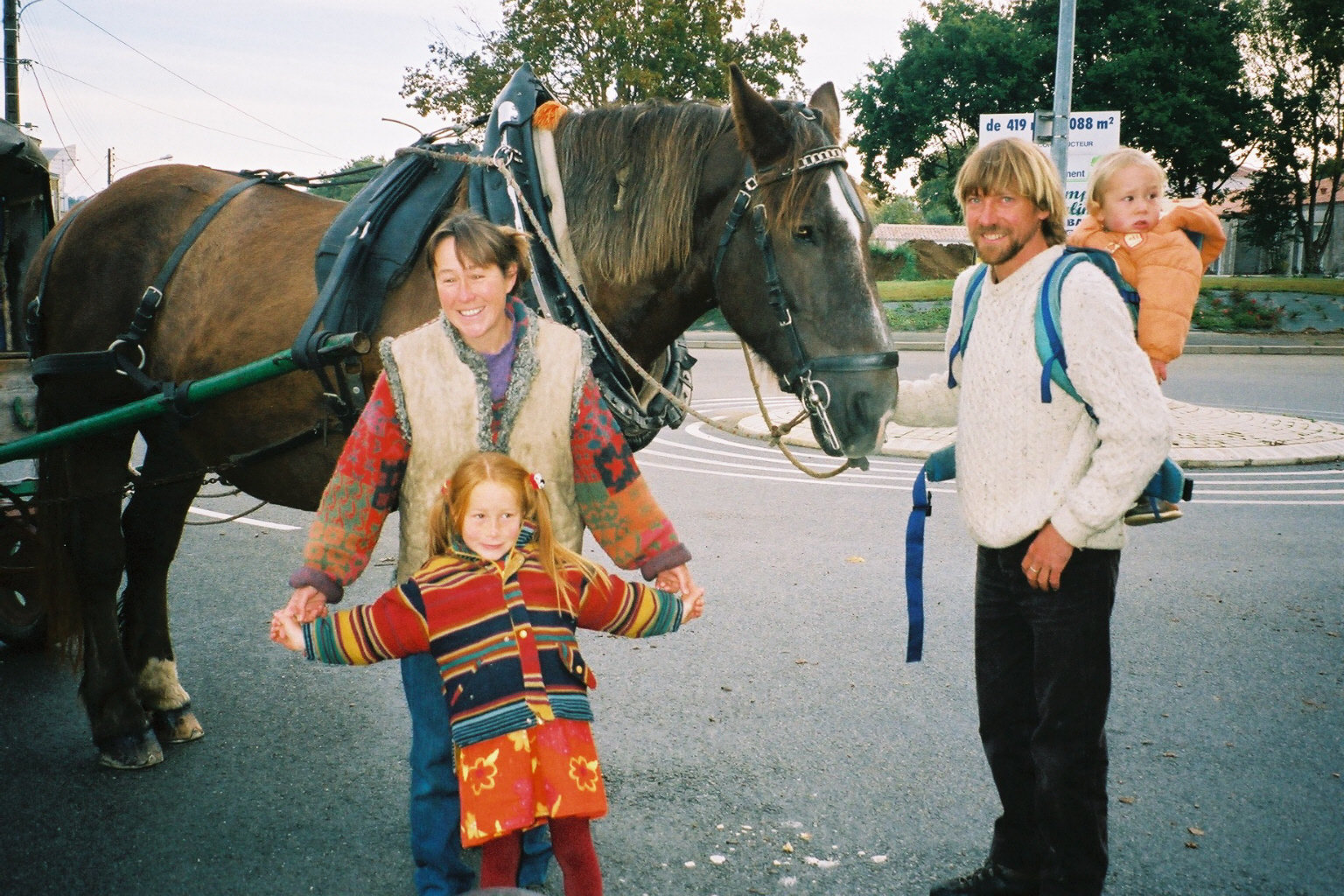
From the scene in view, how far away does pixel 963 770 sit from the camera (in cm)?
331

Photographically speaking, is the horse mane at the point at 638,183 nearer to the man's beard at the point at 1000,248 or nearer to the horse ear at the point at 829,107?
the horse ear at the point at 829,107

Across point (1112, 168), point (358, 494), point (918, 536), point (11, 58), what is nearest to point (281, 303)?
point (358, 494)

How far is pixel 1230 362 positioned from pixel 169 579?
1857cm

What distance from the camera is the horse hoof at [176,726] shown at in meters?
3.62

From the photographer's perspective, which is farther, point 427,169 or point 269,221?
point 269,221

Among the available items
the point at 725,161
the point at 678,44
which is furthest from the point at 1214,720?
the point at 678,44

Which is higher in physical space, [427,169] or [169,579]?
[427,169]

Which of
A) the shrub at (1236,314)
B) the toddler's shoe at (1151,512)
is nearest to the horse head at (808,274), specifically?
the toddler's shoe at (1151,512)

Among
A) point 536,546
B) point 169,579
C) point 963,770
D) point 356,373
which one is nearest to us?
point 536,546

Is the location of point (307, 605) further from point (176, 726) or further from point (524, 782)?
point (176, 726)

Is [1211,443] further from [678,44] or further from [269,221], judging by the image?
[678,44]

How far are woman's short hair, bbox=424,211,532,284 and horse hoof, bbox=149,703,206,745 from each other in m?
2.28

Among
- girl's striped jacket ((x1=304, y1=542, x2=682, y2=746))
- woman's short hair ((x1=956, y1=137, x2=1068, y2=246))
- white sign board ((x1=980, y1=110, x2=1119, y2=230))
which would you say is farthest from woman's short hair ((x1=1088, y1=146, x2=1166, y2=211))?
white sign board ((x1=980, y1=110, x2=1119, y2=230))

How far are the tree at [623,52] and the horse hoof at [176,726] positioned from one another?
2393 cm
